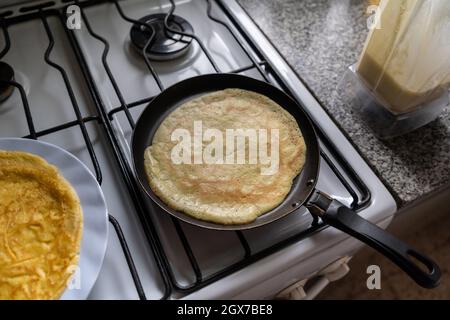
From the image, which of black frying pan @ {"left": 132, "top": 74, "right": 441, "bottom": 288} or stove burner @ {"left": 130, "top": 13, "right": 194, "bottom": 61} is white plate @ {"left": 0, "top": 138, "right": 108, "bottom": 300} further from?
stove burner @ {"left": 130, "top": 13, "right": 194, "bottom": 61}

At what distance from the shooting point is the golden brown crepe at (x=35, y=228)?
0.53m

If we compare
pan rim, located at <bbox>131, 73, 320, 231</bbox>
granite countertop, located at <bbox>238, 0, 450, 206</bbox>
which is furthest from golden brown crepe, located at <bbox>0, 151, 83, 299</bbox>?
granite countertop, located at <bbox>238, 0, 450, 206</bbox>

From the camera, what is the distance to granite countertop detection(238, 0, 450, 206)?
2.24 ft

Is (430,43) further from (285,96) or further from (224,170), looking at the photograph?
(224,170)

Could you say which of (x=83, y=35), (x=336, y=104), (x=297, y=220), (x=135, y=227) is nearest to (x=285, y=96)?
(x=336, y=104)

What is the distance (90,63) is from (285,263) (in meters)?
0.55

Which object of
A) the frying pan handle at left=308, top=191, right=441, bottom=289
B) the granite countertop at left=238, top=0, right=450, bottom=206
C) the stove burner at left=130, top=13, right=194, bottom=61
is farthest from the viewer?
the stove burner at left=130, top=13, right=194, bottom=61

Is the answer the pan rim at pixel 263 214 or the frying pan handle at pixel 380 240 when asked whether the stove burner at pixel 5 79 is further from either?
the frying pan handle at pixel 380 240

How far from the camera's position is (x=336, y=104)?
2.52ft

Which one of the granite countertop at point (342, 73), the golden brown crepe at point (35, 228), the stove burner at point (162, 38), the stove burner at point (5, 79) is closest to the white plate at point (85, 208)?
the golden brown crepe at point (35, 228)

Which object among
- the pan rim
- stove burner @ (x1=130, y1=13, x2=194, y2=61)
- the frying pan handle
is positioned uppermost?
stove burner @ (x1=130, y1=13, x2=194, y2=61)

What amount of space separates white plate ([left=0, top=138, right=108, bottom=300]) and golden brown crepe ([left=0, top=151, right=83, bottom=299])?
0.01 metres

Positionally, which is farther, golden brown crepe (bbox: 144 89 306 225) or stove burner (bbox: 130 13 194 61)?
stove burner (bbox: 130 13 194 61)

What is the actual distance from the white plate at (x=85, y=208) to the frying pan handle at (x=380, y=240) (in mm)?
309
